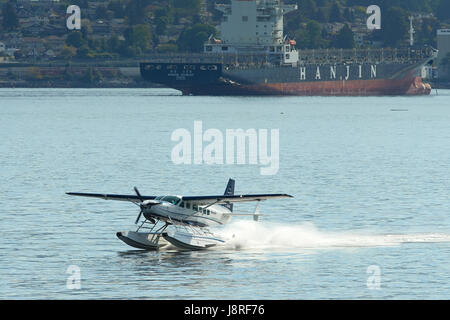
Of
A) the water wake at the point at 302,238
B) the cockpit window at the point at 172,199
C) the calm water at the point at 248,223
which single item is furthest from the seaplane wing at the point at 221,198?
the water wake at the point at 302,238

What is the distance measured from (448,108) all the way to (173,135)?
3624 inches

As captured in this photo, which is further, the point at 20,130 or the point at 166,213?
the point at 20,130

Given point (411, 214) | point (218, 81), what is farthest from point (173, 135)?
point (218, 81)

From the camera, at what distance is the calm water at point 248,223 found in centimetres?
3575

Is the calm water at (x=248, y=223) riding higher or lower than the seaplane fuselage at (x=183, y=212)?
lower

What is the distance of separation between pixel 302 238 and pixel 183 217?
6584 mm

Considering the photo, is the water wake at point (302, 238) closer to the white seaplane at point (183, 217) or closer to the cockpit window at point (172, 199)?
the white seaplane at point (183, 217)

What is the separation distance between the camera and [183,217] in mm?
40562

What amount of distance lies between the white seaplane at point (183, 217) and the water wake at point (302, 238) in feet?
3.99

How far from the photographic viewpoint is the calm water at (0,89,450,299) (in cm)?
3575

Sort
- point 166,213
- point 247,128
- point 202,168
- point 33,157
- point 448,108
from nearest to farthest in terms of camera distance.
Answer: point 166,213 → point 202,168 → point 33,157 → point 247,128 → point 448,108

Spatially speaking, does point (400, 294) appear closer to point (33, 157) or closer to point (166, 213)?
point (166, 213)

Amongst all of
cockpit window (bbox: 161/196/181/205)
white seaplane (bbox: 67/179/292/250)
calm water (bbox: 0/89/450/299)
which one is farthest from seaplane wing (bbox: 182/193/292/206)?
calm water (bbox: 0/89/450/299)

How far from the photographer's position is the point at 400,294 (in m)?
34.5
